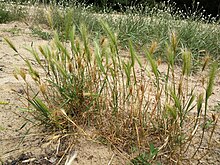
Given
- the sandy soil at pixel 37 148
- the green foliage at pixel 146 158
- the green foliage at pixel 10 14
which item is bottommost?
the sandy soil at pixel 37 148

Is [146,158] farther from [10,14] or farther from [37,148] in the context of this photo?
[10,14]

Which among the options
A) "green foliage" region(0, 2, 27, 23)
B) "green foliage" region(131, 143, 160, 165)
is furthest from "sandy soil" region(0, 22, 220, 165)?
"green foliage" region(0, 2, 27, 23)

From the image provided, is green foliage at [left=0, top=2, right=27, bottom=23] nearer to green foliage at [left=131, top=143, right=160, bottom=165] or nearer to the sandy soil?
the sandy soil

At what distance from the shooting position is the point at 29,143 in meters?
1.48

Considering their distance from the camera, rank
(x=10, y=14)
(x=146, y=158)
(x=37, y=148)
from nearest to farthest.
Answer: (x=146, y=158) → (x=37, y=148) → (x=10, y=14)

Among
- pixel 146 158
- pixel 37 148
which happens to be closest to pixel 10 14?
pixel 37 148

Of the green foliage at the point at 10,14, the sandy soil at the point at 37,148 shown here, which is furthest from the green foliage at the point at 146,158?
the green foliage at the point at 10,14

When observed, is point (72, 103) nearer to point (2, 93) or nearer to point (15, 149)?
point (15, 149)

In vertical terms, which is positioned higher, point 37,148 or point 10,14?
point 10,14

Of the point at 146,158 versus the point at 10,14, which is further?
the point at 10,14

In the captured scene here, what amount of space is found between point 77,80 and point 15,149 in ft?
1.46

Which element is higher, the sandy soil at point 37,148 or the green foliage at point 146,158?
the green foliage at point 146,158

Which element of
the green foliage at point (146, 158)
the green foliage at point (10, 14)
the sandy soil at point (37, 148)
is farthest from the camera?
the green foliage at point (10, 14)

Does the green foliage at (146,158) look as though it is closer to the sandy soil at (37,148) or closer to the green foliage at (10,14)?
the sandy soil at (37,148)
